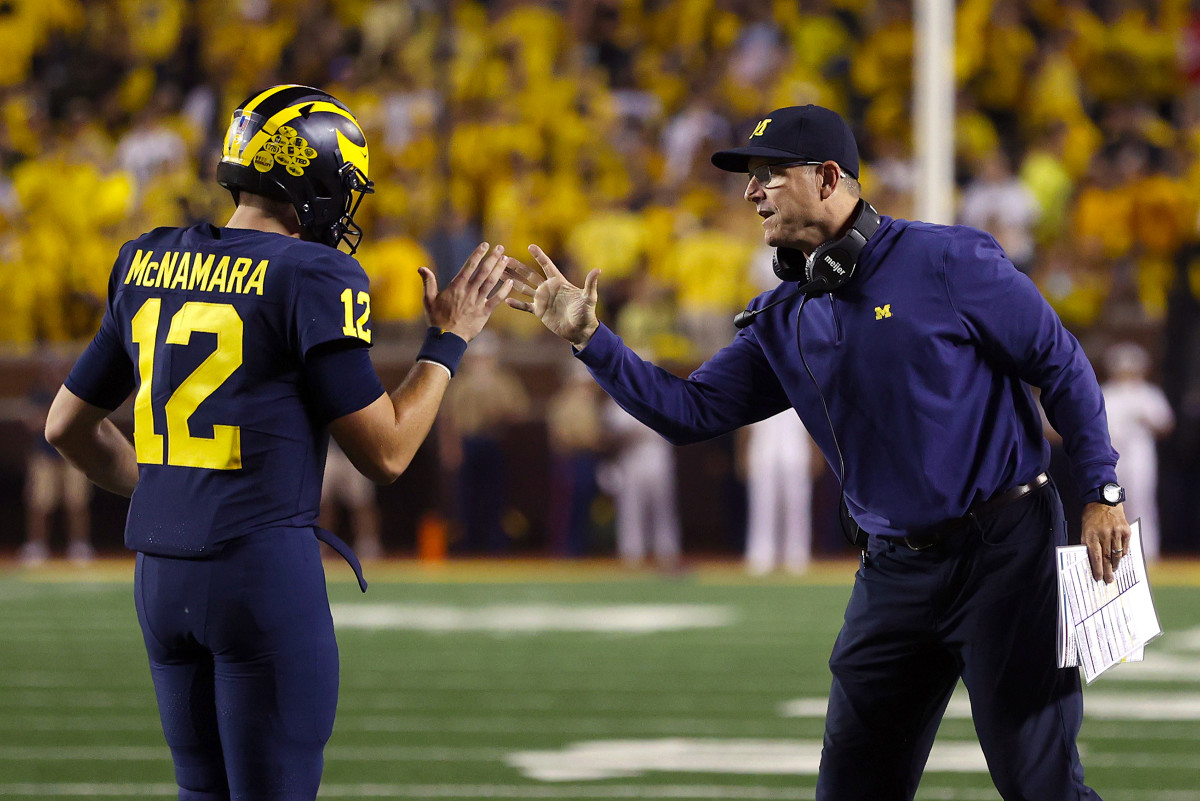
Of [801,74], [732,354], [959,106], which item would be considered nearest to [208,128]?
[801,74]

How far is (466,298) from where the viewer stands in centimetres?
319

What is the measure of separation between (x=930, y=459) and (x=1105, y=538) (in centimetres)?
39

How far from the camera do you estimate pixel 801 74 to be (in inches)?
608

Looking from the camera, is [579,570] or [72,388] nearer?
[72,388]

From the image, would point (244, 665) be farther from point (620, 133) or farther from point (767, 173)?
point (620, 133)

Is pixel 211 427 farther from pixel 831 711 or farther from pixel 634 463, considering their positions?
pixel 634 463

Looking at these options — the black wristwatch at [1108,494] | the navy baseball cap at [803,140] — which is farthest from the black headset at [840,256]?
the black wristwatch at [1108,494]

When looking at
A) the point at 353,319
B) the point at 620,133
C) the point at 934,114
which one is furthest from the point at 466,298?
the point at 620,133

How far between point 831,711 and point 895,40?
12893 mm

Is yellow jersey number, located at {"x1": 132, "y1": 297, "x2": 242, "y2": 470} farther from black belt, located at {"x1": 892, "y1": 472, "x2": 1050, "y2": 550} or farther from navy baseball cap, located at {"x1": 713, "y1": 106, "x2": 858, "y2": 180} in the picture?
black belt, located at {"x1": 892, "y1": 472, "x2": 1050, "y2": 550}

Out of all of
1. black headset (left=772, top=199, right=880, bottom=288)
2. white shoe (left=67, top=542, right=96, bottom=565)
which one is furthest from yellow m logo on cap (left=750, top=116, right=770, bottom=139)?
white shoe (left=67, top=542, right=96, bottom=565)

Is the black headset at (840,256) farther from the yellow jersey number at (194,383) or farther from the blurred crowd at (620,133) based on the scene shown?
the blurred crowd at (620,133)

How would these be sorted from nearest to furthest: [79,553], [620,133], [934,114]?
[934,114], [79,553], [620,133]

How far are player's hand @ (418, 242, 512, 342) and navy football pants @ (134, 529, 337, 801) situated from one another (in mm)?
514
